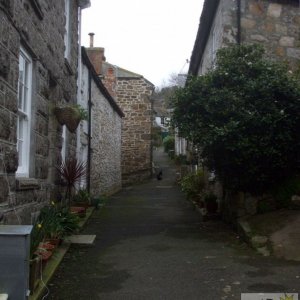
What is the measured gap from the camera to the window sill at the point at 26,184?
6.81 m

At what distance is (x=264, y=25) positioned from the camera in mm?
12219

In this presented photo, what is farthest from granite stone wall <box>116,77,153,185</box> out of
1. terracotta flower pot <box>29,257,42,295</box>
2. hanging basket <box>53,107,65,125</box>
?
terracotta flower pot <box>29,257,42,295</box>

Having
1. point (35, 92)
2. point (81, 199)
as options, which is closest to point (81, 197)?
point (81, 199)

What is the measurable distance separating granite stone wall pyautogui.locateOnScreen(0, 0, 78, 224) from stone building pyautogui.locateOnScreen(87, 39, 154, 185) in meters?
16.3

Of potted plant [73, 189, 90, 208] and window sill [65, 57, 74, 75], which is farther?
potted plant [73, 189, 90, 208]

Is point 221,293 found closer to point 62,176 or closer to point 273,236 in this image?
point 273,236

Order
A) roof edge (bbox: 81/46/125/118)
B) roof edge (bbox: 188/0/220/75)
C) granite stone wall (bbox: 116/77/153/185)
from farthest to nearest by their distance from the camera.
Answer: granite stone wall (bbox: 116/77/153/185)
roof edge (bbox: 81/46/125/118)
roof edge (bbox: 188/0/220/75)

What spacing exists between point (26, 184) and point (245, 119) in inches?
165

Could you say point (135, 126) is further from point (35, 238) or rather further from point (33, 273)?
point (33, 273)

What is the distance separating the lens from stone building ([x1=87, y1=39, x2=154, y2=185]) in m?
28.2

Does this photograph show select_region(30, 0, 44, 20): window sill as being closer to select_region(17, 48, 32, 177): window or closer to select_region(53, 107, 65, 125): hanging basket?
select_region(17, 48, 32, 177): window

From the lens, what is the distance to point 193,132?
9438mm

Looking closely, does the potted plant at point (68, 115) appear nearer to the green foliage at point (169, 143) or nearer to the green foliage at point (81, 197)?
the green foliage at point (81, 197)

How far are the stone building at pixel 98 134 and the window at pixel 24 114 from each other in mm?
5636
